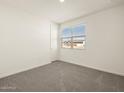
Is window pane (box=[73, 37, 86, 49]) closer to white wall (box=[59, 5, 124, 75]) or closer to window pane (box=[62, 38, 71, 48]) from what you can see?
white wall (box=[59, 5, 124, 75])

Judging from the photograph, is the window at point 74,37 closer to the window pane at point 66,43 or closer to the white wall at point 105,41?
the window pane at point 66,43

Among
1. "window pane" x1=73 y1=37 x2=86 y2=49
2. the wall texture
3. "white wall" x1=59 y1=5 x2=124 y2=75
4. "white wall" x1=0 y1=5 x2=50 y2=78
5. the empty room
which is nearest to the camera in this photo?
the empty room

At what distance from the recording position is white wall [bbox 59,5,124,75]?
2938 millimetres

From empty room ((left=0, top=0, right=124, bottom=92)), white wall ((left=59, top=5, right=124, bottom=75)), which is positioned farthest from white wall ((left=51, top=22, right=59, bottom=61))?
white wall ((left=59, top=5, right=124, bottom=75))

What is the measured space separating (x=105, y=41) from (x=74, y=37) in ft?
5.64

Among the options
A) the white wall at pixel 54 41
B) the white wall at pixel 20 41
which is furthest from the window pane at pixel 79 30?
the white wall at pixel 20 41

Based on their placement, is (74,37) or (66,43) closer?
(74,37)

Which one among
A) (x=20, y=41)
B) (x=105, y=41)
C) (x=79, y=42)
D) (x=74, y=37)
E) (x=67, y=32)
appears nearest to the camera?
(x=20, y=41)

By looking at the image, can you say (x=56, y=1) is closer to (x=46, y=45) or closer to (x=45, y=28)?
(x=45, y=28)

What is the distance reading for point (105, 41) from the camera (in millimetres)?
3279

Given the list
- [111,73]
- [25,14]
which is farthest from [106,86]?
[25,14]

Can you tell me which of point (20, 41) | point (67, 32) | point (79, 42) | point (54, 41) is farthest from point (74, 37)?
point (20, 41)

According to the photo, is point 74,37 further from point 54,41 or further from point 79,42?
point 54,41

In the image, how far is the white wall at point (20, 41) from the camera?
2.72 m
